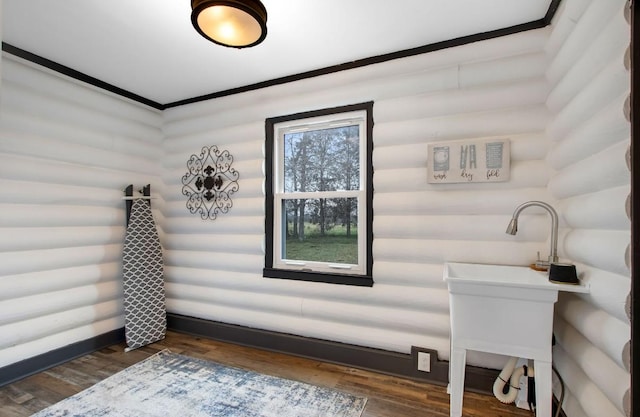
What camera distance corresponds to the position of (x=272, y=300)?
302 centimetres

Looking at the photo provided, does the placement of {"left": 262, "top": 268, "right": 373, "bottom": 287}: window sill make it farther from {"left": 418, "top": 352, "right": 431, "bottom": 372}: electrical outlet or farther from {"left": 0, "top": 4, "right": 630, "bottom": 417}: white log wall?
{"left": 418, "top": 352, "right": 431, "bottom": 372}: electrical outlet

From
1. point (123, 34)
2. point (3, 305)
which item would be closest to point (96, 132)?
point (123, 34)

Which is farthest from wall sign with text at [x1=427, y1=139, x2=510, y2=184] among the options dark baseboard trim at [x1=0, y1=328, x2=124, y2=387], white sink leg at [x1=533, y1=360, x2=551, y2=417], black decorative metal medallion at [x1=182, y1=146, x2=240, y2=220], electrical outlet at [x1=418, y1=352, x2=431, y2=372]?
dark baseboard trim at [x1=0, y1=328, x2=124, y2=387]

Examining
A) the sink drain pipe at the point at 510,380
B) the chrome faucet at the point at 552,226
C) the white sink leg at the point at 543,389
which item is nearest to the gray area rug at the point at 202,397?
the sink drain pipe at the point at 510,380

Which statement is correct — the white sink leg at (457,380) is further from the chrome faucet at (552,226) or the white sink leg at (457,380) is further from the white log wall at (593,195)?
the chrome faucet at (552,226)

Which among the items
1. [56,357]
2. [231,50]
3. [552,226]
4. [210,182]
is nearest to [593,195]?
[552,226]

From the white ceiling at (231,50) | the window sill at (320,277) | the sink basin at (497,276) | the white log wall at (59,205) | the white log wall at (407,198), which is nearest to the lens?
the sink basin at (497,276)

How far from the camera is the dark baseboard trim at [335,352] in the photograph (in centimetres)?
229

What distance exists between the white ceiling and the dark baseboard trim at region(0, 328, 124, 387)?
8.21ft

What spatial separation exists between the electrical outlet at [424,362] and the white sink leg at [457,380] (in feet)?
1.64

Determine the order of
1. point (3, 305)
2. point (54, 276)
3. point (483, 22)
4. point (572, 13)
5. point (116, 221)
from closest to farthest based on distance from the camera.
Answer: point (572, 13) < point (483, 22) < point (3, 305) < point (54, 276) < point (116, 221)

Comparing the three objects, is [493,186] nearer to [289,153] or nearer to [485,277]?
[485,277]

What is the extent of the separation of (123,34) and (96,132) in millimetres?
1198

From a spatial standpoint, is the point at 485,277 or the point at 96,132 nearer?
the point at 485,277
